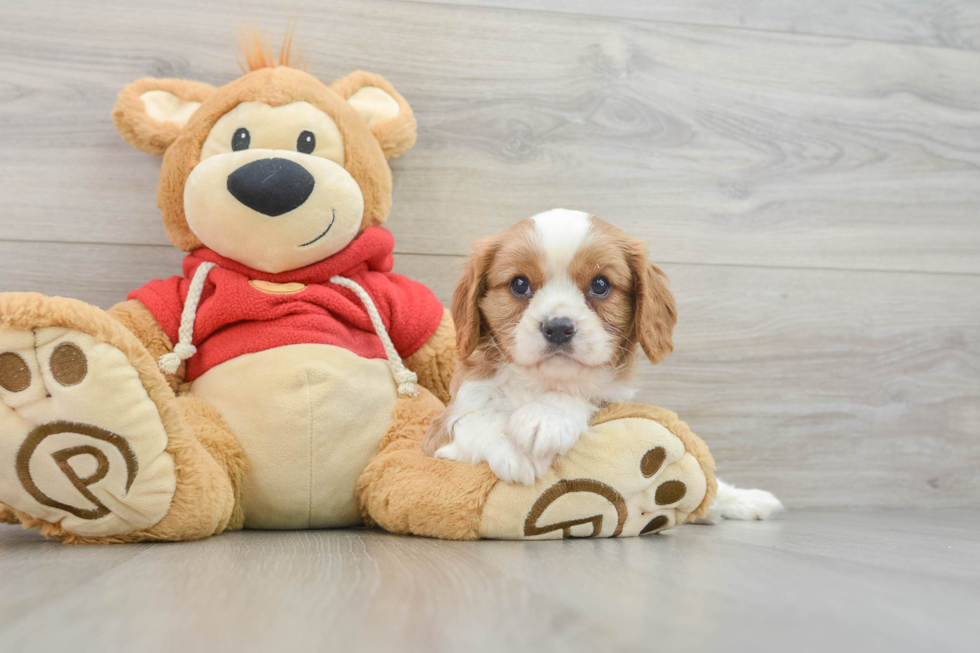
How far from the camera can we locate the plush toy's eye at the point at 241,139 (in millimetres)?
1248

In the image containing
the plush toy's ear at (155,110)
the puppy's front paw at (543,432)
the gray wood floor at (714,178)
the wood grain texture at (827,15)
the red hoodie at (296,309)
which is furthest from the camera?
the wood grain texture at (827,15)

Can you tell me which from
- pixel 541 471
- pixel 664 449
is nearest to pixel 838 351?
pixel 664 449

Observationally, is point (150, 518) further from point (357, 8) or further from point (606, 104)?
point (606, 104)

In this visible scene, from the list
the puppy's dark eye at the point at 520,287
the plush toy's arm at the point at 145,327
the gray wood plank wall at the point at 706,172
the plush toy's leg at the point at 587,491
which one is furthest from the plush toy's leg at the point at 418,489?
the gray wood plank wall at the point at 706,172

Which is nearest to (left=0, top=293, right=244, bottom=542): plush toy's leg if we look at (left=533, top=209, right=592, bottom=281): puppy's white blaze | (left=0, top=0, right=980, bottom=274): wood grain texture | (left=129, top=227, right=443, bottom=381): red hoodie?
(left=129, top=227, right=443, bottom=381): red hoodie

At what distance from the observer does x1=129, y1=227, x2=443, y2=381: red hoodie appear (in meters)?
1.21

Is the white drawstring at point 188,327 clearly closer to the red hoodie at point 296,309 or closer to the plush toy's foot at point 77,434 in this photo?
the red hoodie at point 296,309

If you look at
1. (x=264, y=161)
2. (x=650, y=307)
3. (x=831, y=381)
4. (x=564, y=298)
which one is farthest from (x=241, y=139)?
(x=831, y=381)

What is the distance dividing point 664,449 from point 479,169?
86 centimetres

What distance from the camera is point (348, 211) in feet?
4.09

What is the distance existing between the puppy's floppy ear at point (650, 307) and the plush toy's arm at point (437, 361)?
0.38 meters

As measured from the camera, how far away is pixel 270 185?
1.16 metres

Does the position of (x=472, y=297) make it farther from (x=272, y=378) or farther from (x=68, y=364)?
(x=68, y=364)

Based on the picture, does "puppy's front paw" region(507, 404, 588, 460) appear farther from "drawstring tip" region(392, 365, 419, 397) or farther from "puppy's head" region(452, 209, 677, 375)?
"drawstring tip" region(392, 365, 419, 397)
